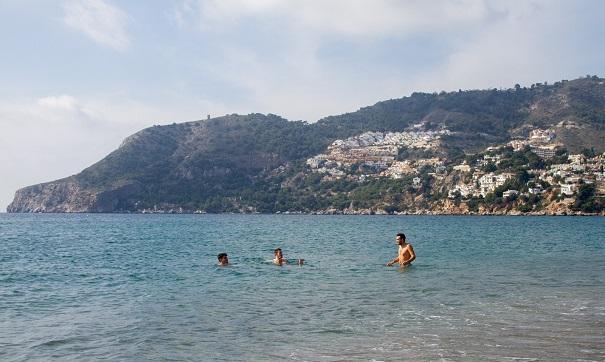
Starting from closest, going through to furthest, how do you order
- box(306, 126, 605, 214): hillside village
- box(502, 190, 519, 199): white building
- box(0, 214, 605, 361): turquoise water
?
1. box(0, 214, 605, 361): turquoise water
2. box(306, 126, 605, 214): hillside village
3. box(502, 190, 519, 199): white building

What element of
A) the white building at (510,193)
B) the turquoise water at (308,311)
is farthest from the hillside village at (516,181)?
the turquoise water at (308,311)

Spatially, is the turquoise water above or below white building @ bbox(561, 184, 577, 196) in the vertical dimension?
below

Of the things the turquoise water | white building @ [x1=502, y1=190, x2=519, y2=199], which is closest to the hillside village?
white building @ [x1=502, y1=190, x2=519, y2=199]

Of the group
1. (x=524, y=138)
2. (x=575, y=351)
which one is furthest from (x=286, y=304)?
(x=524, y=138)

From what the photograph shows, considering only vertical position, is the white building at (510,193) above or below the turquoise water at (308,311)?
above

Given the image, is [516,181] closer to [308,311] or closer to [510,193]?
[510,193]

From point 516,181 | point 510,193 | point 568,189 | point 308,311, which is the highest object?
point 516,181

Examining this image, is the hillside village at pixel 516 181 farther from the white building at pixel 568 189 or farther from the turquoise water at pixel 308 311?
the turquoise water at pixel 308 311

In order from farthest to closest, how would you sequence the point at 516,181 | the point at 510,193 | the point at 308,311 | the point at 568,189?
1. the point at 516,181
2. the point at 510,193
3. the point at 568,189
4. the point at 308,311

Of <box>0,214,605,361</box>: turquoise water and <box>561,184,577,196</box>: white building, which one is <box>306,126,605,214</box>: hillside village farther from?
<box>0,214,605,361</box>: turquoise water

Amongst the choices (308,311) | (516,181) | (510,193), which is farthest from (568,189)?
(308,311)

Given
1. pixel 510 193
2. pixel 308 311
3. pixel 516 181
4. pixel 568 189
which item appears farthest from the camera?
pixel 516 181

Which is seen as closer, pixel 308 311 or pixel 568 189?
pixel 308 311

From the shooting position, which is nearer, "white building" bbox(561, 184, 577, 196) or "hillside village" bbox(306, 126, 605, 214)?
"white building" bbox(561, 184, 577, 196)
